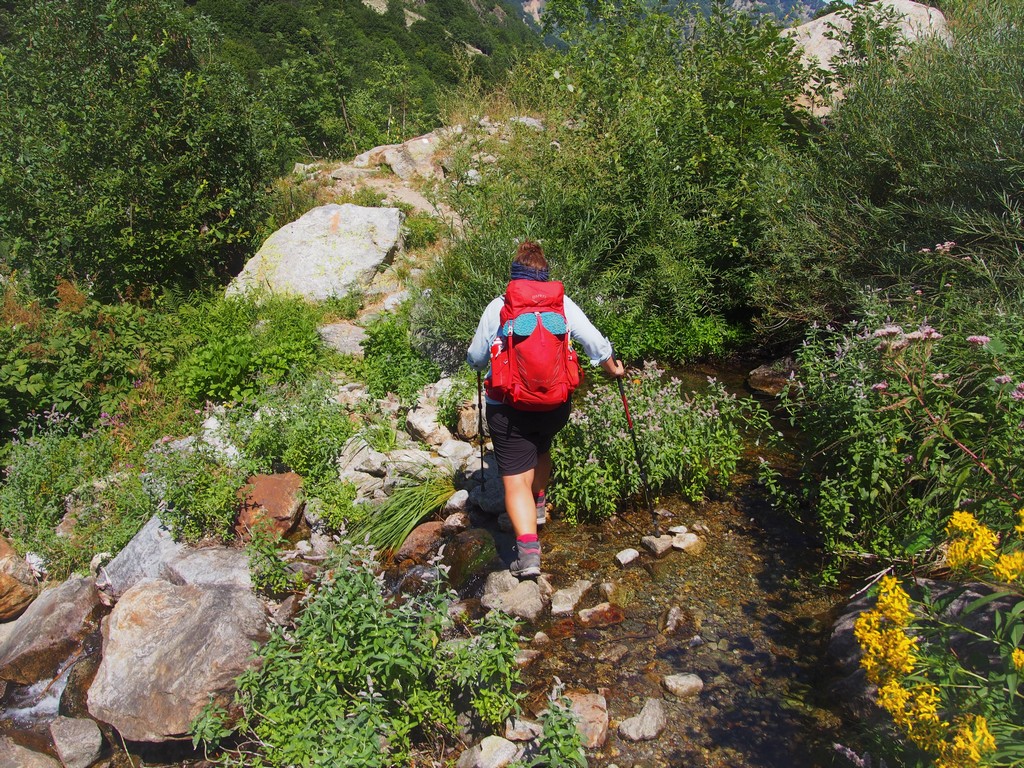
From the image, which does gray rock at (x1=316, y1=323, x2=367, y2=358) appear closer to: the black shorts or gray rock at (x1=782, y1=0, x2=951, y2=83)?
the black shorts

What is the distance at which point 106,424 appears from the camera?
792 centimetres

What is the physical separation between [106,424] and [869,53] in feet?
32.8

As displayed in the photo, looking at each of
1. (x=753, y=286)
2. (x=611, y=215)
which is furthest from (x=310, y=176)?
(x=753, y=286)

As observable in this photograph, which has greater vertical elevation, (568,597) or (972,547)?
(972,547)

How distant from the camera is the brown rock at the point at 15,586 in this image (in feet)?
21.5

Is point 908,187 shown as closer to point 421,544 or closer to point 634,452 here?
point 634,452

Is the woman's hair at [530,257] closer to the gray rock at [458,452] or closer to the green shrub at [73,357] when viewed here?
the gray rock at [458,452]

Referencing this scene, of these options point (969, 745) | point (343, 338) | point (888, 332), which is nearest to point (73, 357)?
point (343, 338)

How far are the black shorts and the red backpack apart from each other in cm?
25

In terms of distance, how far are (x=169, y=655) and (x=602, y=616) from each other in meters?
2.94

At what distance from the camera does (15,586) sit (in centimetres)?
660

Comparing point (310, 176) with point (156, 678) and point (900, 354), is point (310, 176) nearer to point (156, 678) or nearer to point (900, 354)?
point (156, 678)

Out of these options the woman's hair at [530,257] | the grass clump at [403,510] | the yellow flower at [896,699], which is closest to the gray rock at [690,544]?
the grass clump at [403,510]

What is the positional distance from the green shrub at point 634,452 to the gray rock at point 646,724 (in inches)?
79.5
